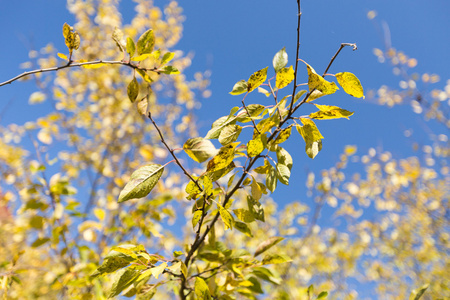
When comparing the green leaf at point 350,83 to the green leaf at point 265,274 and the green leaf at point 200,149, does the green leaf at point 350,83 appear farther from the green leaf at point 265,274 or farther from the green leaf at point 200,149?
the green leaf at point 265,274

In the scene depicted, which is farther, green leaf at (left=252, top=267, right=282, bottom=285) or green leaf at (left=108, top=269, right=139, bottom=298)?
green leaf at (left=252, top=267, right=282, bottom=285)

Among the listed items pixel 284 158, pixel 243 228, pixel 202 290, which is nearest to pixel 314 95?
pixel 284 158

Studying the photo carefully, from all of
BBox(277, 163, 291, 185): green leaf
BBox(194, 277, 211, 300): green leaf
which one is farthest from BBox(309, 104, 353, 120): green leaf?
BBox(194, 277, 211, 300): green leaf

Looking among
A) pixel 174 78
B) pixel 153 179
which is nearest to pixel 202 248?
pixel 153 179

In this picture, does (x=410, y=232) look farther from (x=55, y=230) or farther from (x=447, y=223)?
(x=55, y=230)

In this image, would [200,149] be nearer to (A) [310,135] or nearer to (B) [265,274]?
(A) [310,135]

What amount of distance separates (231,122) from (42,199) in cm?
128

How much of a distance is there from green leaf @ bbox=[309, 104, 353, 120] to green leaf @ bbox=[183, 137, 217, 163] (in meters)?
0.25

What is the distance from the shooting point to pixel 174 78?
11.3 ft

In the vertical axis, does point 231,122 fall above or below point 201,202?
above

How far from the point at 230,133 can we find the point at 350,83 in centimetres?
28

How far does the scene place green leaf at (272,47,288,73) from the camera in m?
0.63

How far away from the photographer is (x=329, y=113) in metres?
0.56

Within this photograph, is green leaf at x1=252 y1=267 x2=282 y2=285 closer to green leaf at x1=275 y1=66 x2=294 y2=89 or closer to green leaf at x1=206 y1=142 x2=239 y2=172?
green leaf at x1=206 y1=142 x2=239 y2=172
